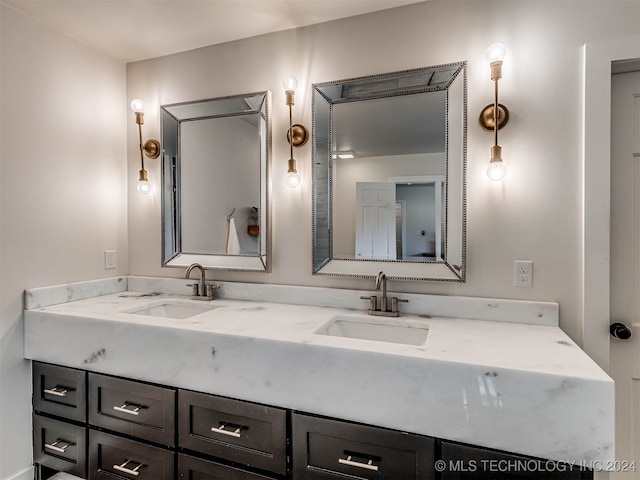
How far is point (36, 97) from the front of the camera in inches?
68.9

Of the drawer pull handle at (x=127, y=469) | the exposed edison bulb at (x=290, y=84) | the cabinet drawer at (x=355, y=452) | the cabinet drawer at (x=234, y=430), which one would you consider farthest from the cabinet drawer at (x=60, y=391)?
the exposed edison bulb at (x=290, y=84)

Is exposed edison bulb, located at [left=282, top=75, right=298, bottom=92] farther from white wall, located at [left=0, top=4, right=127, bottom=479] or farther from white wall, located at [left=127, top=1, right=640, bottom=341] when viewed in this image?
white wall, located at [left=0, top=4, right=127, bottom=479]

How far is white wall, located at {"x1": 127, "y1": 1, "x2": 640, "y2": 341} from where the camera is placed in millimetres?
1442

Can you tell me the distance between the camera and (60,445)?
1641 millimetres

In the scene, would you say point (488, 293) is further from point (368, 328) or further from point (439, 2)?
point (439, 2)

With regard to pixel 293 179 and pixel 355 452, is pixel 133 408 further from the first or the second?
pixel 293 179

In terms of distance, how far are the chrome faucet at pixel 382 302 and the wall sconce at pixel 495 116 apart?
64 centimetres

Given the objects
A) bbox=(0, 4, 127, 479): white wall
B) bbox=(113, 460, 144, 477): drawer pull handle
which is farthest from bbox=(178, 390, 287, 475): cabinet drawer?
bbox=(0, 4, 127, 479): white wall

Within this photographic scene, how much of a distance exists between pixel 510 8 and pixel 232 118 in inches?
56.0

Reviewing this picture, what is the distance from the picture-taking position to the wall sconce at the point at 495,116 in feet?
4.67

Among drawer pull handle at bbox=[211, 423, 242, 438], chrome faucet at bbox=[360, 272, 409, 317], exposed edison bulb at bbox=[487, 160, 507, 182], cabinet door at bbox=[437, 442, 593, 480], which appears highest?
exposed edison bulb at bbox=[487, 160, 507, 182]

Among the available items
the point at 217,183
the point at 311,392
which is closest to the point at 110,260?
the point at 217,183

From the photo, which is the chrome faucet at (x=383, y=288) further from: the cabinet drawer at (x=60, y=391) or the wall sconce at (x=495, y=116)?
the cabinet drawer at (x=60, y=391)

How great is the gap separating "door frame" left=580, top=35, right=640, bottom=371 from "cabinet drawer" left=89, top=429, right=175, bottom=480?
175cm
